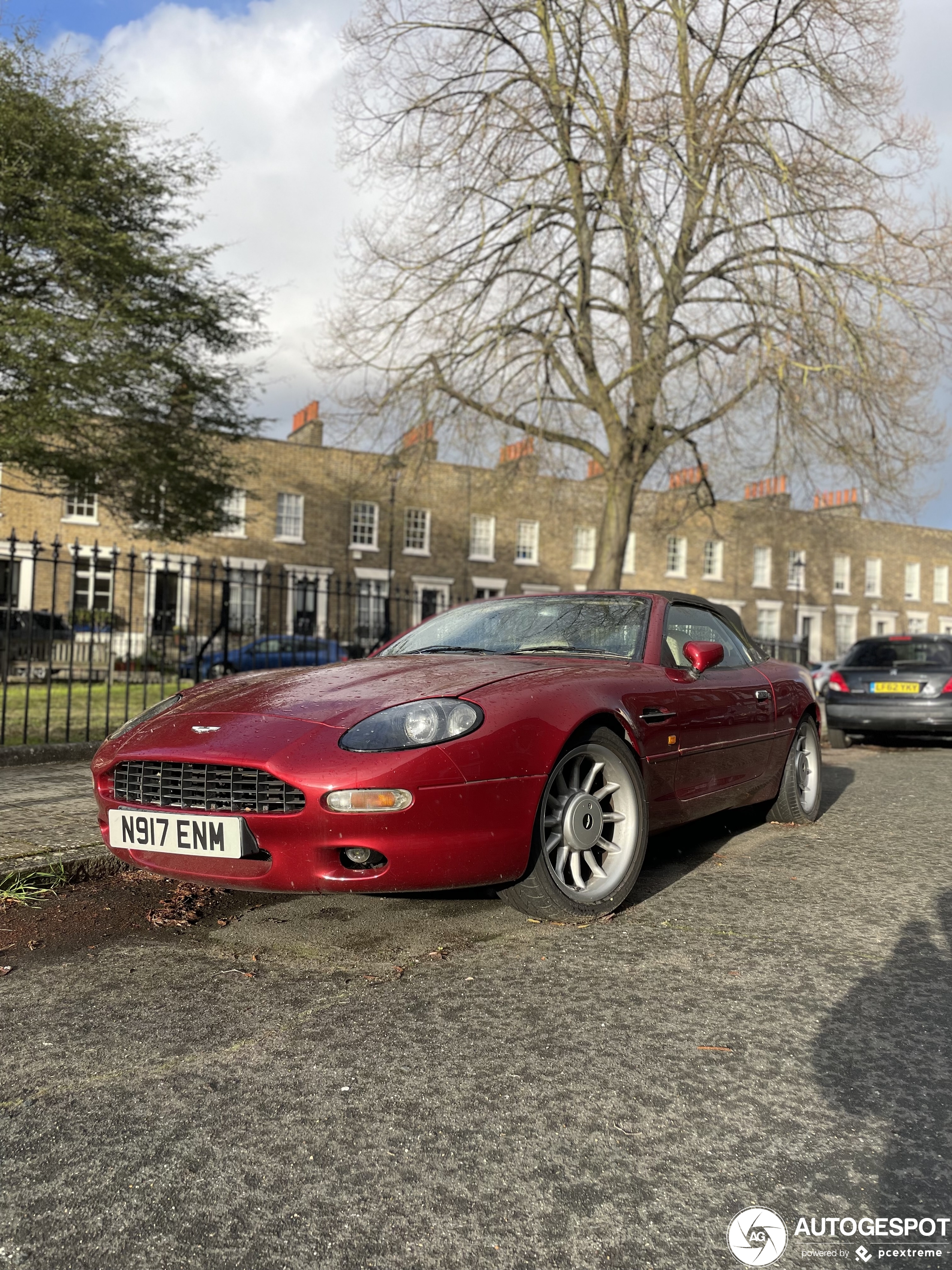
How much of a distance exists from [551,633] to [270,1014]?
2376 millimetres

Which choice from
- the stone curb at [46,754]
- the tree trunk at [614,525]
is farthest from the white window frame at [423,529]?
the stone curb at [46,754]

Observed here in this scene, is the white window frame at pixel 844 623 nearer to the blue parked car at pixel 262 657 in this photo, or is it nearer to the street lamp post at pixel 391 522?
the street lamp post at pixel 391 522

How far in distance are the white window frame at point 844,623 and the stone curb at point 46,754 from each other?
148 ft

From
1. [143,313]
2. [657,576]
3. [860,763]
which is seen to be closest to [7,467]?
[143,313]

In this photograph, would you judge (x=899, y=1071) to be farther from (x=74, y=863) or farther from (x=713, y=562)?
(x=713, y=562)

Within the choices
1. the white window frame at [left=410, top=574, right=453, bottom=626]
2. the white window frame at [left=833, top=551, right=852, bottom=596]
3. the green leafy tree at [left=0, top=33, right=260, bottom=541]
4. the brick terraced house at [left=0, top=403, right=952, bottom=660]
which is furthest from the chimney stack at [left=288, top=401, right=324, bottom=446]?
the white window frame at [left=833, top=551, right=852, bottom=596]

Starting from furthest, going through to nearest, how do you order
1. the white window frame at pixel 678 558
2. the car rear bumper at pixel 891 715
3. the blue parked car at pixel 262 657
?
the white window frame at pixel 678 558 → the blue parked car at pixel 262 657 → the car rear bumper at pixel 891 715

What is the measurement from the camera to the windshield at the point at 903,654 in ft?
36.7

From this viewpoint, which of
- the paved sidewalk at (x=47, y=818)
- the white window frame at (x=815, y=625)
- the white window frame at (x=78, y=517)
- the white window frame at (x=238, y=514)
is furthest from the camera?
the white window frame at (x=815, y=625)

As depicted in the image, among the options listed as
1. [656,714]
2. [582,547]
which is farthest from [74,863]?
[582,547]

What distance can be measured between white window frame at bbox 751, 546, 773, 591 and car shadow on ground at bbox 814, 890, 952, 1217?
43.8m

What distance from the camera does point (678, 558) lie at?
43281 millimetres

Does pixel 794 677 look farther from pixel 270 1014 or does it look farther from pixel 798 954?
pixel 270 1014

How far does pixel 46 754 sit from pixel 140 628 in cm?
2269
